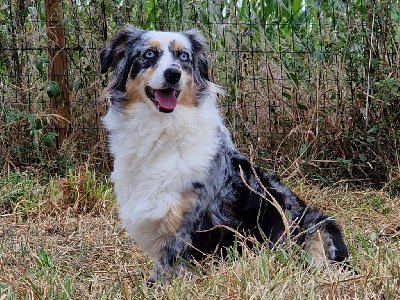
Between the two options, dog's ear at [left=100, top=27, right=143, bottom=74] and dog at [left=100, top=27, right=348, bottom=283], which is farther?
dog's ear at [left=100, top=27, right=143, bottom=74]

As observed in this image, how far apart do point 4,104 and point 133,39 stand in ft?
9.12

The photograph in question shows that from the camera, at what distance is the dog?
3.29 m

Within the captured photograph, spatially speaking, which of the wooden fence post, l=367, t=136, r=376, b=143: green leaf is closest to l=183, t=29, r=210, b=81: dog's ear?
l=367, t=136, r=376, b=143: green leaf

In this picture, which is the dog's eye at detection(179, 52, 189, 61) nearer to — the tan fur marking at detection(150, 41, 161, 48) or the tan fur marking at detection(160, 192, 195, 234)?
the tan fur marking at detection(150, 41, 161, 48)

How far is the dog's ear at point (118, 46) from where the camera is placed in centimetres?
373

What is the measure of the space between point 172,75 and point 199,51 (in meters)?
0.51

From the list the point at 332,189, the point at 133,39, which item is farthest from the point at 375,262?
the point at 332,189

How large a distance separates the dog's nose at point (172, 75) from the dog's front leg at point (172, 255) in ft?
2.58

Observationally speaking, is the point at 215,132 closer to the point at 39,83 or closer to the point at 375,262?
Result: the point at 375,262

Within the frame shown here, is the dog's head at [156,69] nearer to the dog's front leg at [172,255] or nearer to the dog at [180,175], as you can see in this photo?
the dog at [180,175]

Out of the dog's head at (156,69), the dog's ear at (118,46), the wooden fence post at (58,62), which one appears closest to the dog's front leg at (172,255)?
the dog's head at (156,69)

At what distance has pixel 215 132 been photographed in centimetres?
354

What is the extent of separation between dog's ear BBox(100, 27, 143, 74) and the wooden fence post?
2207 millimetres

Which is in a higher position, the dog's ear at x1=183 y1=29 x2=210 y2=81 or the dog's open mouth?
the dog's ear at x1=183 y1=29 x2=210 y2=81
